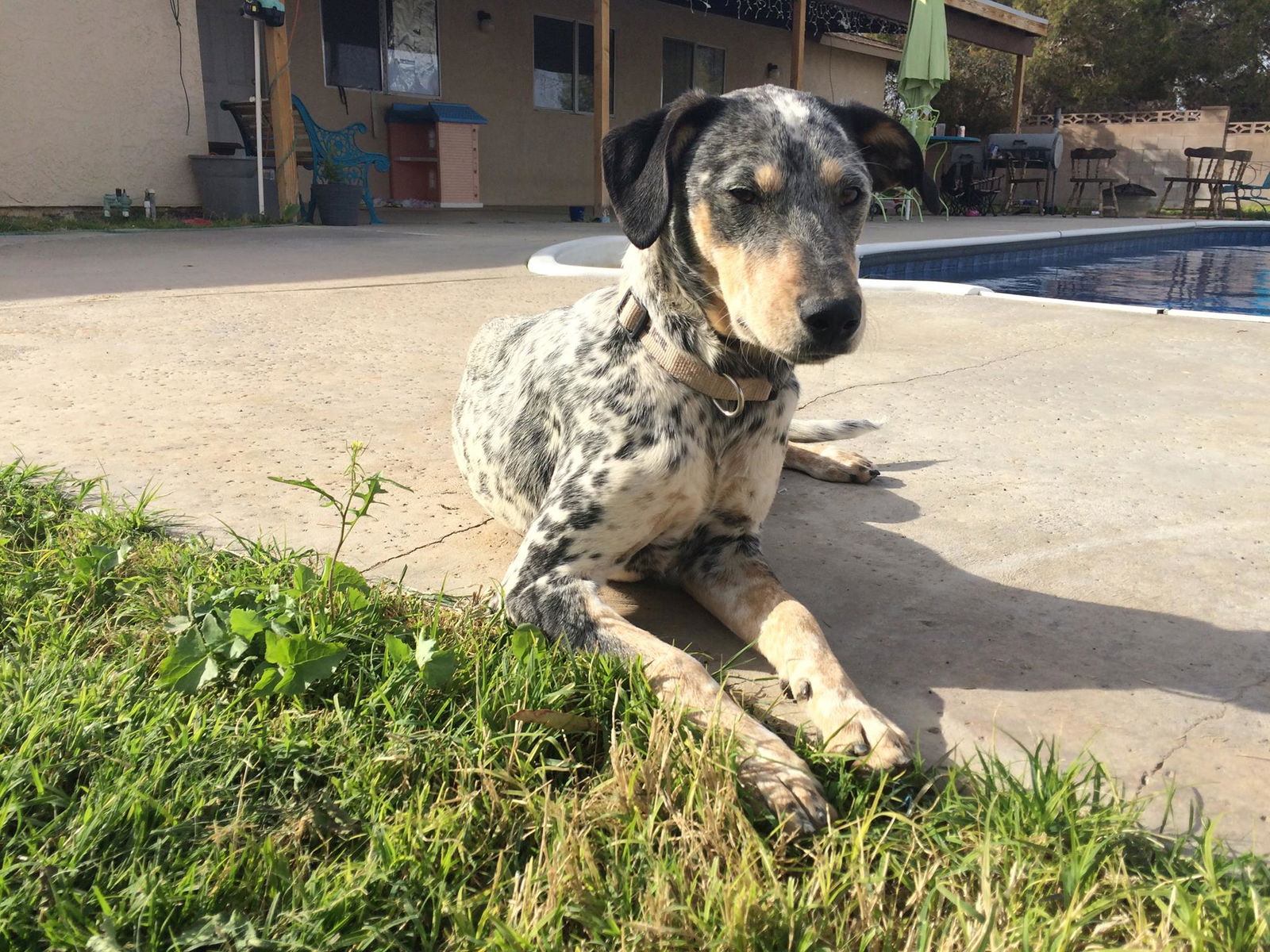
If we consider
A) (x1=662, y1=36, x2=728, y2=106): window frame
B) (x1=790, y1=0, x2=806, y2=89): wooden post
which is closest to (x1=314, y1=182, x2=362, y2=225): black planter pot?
(x1=790, y1=0, x2=806, y2=89): wooden post

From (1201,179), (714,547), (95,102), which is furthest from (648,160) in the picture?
(1201,179)

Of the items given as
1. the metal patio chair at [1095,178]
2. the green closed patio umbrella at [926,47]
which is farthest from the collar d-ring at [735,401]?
the metal patio chair at [1095,178]

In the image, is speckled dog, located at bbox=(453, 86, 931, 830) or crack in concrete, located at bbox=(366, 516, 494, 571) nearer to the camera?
speckled dog, located at bbox=(453, 86, 931, 830)

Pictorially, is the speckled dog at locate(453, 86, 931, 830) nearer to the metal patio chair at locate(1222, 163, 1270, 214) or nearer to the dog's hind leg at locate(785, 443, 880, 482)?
the dog's hind leg at locate(785, 443, 880, 482)

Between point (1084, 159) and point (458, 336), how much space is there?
886 inches

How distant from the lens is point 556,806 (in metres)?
1.51

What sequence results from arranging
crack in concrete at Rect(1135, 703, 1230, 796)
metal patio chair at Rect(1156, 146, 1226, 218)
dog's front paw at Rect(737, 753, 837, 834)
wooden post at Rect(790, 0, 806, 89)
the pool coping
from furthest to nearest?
1. metal patio chair at Rect(1156, 146, 1226, 218)
2. wooden post at Rect(790, 0, 806, 89)
3. the pool coping
4. crack in concrete at Rect(1135, 703, 1230, 796)
5. dog's front paw at Rect(737, 753, 837, 834)

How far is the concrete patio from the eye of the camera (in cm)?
204

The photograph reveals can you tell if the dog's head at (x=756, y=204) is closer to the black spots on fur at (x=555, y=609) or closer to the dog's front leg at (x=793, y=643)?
the dog's front leg at (x=793, y=643)

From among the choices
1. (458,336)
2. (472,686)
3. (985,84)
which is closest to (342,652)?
(472,686)

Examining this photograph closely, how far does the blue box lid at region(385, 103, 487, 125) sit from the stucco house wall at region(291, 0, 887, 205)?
371 mm

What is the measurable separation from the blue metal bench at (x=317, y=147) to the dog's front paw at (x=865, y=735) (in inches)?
436

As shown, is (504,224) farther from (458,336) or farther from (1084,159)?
(1084,159)

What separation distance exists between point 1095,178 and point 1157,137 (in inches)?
97.4
